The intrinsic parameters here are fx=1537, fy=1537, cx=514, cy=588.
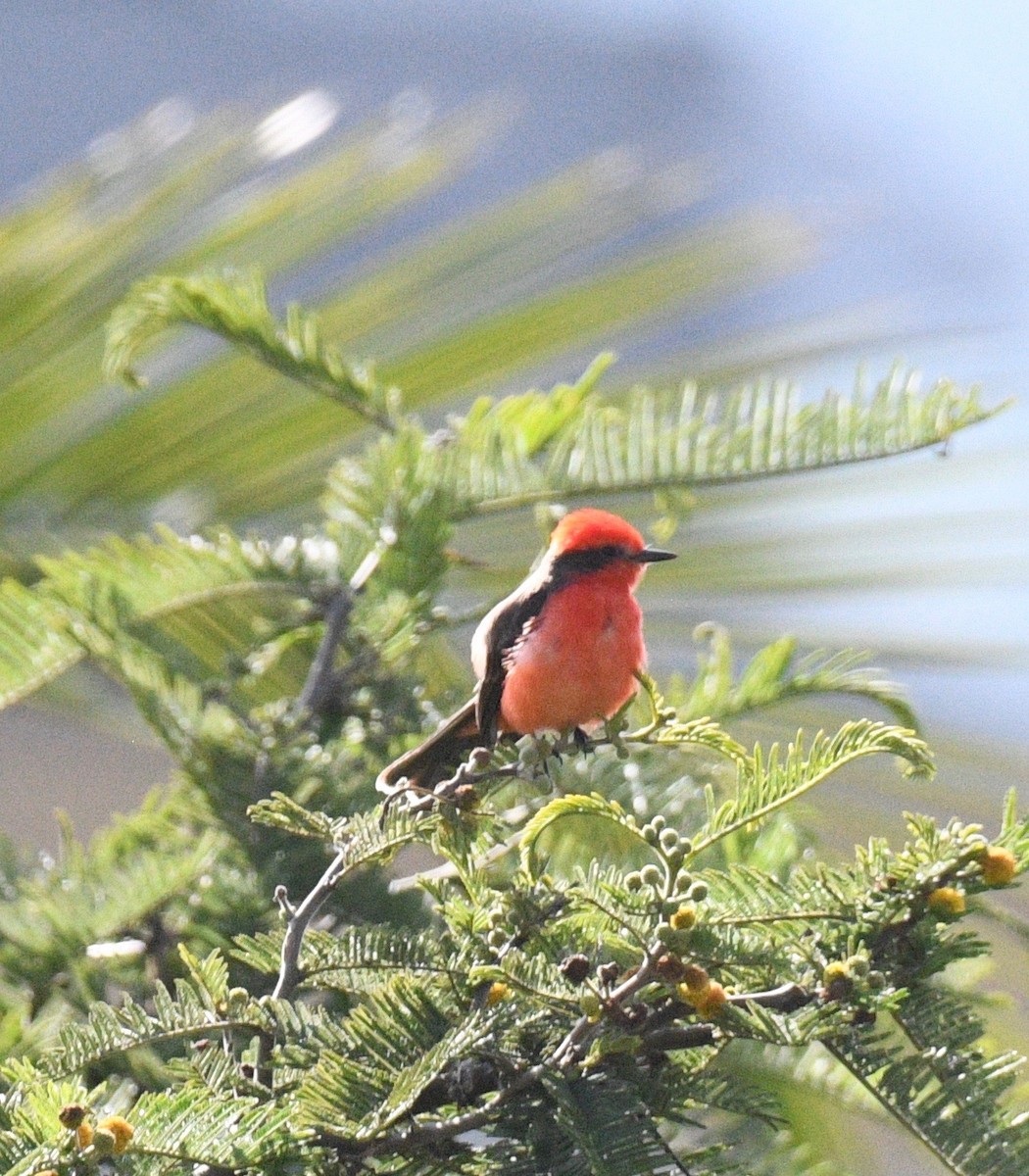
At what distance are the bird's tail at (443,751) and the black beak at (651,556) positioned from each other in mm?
296

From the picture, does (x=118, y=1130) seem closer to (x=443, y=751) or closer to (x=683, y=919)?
(x=683, y=919)

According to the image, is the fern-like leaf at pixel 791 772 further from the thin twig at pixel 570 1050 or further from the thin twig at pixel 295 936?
the thin twig at pixel 295 936

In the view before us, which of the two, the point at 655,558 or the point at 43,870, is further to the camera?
the point at 655,558

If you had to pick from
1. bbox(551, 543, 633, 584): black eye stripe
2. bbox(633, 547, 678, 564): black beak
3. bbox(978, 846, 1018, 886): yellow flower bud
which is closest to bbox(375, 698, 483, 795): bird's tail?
bbox(551, 543, 633, 584): black eye stripe

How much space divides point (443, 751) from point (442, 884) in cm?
40

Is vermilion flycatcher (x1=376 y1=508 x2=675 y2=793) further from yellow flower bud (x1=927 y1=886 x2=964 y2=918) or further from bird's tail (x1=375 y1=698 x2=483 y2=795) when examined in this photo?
yellow flower bud (x1=927 y1=886 x2=964 y2=918)

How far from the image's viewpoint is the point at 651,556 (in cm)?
155

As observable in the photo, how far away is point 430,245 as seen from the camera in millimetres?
1762

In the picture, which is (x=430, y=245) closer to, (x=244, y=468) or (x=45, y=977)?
(x=244, y=468)

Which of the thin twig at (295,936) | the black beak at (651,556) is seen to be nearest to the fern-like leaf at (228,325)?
the black beak at (651,556)

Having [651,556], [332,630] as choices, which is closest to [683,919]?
[332,630]

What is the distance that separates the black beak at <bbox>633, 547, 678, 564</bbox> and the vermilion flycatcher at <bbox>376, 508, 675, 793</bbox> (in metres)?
0.01

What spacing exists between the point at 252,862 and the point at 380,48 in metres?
3.35

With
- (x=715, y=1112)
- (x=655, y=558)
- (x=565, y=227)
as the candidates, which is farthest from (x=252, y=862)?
(x=565, y=227)
